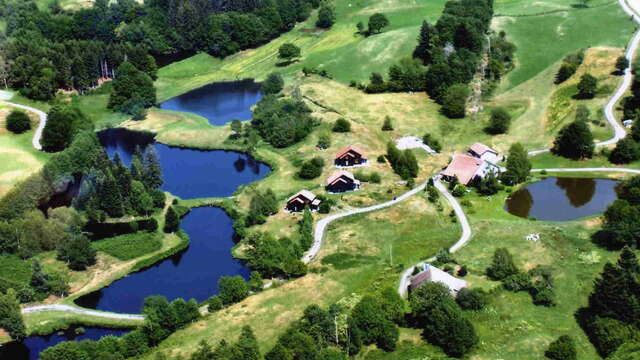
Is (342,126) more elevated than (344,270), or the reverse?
(342,126)

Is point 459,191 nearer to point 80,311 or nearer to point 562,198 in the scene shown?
point 562,198

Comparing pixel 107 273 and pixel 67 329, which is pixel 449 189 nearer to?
pixel 107 273

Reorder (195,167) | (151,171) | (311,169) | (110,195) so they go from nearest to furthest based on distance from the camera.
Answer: (110,195) → (151,171) → (311,169) → (195,167)

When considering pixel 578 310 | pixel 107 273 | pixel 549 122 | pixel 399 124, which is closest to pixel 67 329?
pixel 107 273

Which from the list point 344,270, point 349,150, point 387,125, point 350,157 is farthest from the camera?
point 387,125

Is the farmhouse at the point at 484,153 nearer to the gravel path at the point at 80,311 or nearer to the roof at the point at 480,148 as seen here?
the roof at the point at 480,148

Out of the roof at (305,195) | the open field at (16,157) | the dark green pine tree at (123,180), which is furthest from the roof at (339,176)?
the open field at (16,157)

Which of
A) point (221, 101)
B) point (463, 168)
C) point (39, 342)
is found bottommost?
point (221, 101)

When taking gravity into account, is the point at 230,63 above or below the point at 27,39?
below

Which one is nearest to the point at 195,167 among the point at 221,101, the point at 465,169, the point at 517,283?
the point at 221,101
